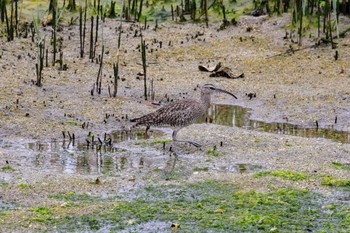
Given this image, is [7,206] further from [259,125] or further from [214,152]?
[259,125]

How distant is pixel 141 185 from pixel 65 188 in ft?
2.66

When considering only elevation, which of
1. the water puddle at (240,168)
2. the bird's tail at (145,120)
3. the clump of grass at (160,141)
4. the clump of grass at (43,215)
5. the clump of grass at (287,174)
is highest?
the bird's tail at (145,120)

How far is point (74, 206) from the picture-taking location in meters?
7.63

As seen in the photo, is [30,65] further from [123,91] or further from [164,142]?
[164,142]

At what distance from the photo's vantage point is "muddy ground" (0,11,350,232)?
8.62 meters

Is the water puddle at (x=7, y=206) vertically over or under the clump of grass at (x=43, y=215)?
under

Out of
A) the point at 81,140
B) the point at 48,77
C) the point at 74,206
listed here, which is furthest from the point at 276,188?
the point at 48,77

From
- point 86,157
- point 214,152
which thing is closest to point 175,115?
point 214,152

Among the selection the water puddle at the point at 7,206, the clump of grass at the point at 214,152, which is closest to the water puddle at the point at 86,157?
the clump of grass at the point at 214,152

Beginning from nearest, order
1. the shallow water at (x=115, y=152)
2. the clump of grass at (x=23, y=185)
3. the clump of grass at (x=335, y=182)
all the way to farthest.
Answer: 1. the clump of grass at (x=23, y=185)
2. the clump of grass at (x=335, y=182)
3. the shallow water at (x=115, y=152)

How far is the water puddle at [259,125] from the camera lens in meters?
11.5

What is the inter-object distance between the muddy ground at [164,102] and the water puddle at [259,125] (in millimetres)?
264

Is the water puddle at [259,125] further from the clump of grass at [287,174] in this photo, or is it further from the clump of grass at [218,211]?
the clump of grass at [218,211]

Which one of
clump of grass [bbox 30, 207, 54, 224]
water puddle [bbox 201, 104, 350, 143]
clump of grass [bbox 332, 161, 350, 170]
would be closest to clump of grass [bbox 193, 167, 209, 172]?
clump of grass [bbox 332, 161, 350, 170]
